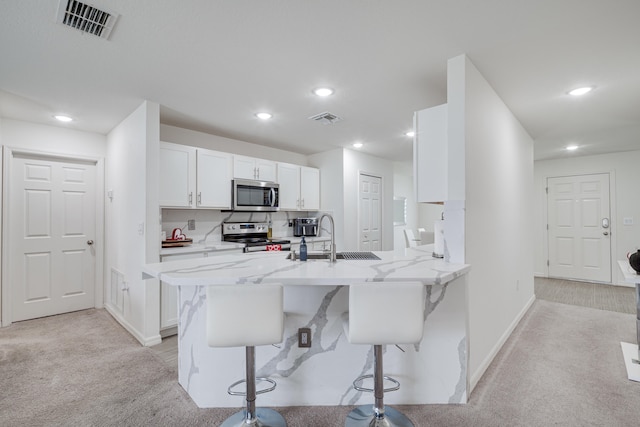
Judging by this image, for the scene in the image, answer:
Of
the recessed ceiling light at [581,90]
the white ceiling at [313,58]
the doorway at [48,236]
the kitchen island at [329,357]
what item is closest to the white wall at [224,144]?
the white ceiling at [313,58]

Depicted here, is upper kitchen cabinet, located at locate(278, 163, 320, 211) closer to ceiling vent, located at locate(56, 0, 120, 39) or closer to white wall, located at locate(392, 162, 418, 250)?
ceiling vent, located at locate(56, 0, 120, 39)

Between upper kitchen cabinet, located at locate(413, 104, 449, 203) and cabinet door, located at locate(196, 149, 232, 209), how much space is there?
2.47 m

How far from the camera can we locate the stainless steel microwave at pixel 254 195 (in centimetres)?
392

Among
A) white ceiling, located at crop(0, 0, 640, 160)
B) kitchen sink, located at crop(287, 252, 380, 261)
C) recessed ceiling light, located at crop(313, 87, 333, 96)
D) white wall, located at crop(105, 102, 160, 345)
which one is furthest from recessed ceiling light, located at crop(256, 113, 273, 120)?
kitchen sink, located at crop(287, 252, 380, 261)

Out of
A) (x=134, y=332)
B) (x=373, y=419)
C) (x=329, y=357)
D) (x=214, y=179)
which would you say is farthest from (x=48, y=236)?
(x=373, y=419)

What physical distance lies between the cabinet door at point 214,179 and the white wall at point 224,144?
0.40m

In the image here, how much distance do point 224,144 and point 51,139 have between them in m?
2.01

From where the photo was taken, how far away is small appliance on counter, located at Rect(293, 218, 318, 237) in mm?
4777

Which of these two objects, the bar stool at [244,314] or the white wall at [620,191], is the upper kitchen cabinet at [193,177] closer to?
the bar stool at [244,314]

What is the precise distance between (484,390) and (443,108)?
203 cm

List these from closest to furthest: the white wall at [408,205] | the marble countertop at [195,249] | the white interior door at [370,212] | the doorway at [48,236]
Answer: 1. the marble countertop at [195,249]
2. the doorway at [48,236]
3. the white interior door at [370,212]
4. the white wall at [408,205]

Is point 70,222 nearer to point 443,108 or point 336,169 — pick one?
point 336,169

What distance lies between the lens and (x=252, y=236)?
4402 millimetres

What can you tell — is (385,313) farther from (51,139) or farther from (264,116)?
(51,139)
